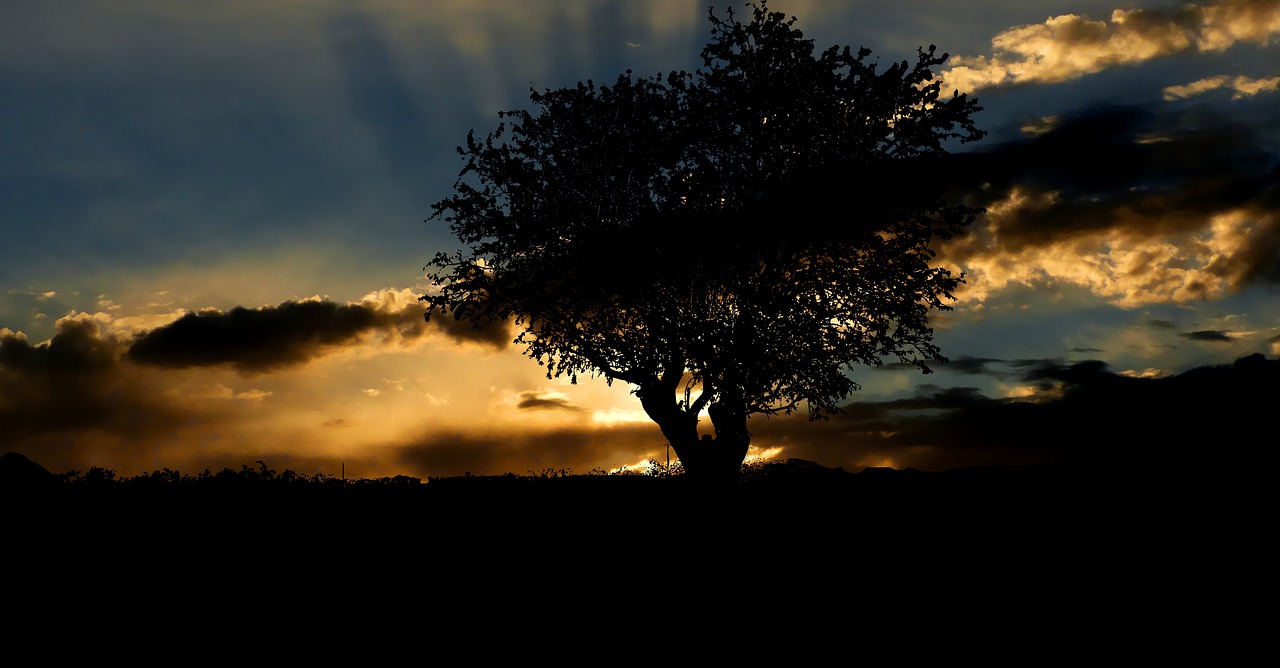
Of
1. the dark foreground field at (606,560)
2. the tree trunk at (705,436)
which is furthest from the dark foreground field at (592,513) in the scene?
the tree trunk at (705,436)

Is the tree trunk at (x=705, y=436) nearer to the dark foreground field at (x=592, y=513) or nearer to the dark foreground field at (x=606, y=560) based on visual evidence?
the dark foreground field at (x=592, y=513)

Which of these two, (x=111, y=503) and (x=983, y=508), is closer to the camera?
(x=111, y=503)

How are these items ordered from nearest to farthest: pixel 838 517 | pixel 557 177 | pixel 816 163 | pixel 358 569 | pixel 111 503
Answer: pixel 358 569, pixel 111 503, pixel 838 517, pixel 816 163, pixel 557 177

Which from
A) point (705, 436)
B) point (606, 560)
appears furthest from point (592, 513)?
point (705, 436)

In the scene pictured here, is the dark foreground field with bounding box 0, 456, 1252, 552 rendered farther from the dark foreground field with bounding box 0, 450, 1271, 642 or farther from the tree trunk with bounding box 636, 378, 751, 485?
the tree trunk with bounding box 636, 378, 751, 485

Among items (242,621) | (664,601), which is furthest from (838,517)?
(242,621)

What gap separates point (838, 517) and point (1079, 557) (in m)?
5.49

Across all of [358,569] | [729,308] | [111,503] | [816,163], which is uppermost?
[816,163]

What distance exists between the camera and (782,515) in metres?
21.8

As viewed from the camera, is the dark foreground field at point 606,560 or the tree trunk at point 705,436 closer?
the dark foreground field at point 606,560

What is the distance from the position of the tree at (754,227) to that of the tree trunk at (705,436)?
0.16 ft

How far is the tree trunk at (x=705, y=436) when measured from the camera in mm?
29500

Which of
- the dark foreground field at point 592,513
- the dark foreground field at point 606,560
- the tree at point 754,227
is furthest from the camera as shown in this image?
the tree at point 754,227

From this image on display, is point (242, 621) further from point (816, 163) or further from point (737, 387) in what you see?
point (816, 163)
